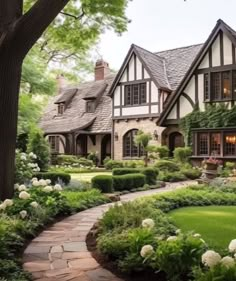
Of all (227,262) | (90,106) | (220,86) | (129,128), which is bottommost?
(227,262)

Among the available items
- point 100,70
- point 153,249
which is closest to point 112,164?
point 100,70

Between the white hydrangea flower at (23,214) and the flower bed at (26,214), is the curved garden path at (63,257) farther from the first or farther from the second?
the white hydrangea flower at (23,214)

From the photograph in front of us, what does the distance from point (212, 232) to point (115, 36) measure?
629cm

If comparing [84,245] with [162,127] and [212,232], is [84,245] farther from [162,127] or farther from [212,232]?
[162,127]

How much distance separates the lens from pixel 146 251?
404 cm

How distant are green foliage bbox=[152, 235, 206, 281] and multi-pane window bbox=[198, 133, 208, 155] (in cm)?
1760

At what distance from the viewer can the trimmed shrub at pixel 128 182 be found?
1263cm

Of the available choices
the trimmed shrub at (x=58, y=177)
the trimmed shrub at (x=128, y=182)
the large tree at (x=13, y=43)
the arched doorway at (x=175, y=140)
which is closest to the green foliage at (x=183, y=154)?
the arched doorway at (x=175, y=140)

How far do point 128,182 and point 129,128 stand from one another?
12.4m

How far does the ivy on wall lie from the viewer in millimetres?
20141

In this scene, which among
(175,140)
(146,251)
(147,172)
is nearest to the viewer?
(146,251)

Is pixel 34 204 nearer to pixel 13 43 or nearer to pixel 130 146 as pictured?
pixel 13 43

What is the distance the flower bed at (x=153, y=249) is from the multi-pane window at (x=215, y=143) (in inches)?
586

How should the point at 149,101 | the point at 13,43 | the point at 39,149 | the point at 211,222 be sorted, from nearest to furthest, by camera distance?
the point at 13,43 < the point at 211,222 < the point at 39,149 < the point at 149,101
